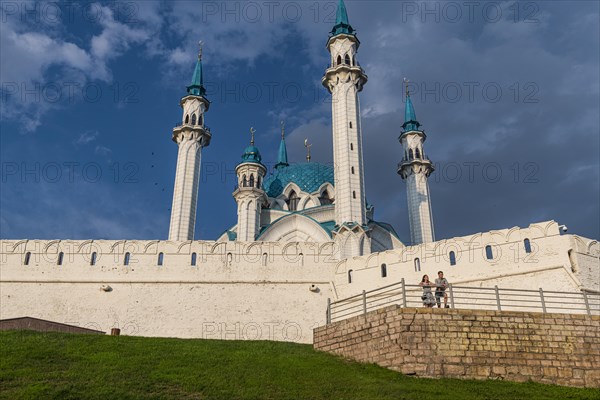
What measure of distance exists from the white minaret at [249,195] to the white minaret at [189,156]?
3120 mm

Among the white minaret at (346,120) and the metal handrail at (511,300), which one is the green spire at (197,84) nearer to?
the white minaret at (346,120)

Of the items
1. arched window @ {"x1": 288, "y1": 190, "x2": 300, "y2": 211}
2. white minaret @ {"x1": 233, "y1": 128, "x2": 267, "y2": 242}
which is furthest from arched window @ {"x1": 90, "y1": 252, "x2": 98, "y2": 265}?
arched window @ {"x1": 288, "y1": 190, "x2": 300, "y2": 211}

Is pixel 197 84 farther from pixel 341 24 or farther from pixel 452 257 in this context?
pixel 452 257

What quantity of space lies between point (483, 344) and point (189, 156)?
27.0 meters

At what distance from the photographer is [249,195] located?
132 feet

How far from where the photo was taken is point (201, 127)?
39.7 metres

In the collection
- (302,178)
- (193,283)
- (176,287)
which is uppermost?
(302,178)

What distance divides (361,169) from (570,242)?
44.0 feet

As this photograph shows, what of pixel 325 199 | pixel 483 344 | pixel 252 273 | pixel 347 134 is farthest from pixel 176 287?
pixel 325 199

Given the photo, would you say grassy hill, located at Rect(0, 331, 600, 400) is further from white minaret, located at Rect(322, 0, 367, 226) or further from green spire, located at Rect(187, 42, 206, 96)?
green spire, located at Rect(187, 42, 206, 96)

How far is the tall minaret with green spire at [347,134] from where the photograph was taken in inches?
1225

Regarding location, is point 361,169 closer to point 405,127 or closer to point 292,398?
point 405,127

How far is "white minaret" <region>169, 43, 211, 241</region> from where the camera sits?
36406 millimetres

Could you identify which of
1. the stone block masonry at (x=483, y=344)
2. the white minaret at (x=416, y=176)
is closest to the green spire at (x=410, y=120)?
the white minaret at (x=416, y=176)
